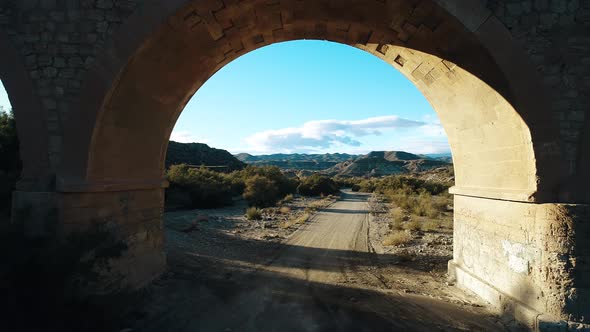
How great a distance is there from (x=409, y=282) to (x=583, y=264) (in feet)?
11.7

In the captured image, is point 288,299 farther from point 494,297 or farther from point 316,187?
point 316,187

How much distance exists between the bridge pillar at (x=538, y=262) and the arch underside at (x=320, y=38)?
407mm

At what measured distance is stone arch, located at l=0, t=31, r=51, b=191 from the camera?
18.0ft

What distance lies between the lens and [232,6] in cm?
561

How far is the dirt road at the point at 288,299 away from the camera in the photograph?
5371mm

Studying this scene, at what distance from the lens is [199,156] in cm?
5928

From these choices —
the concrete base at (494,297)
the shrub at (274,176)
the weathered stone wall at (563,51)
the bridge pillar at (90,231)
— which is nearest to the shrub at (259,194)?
the shrub at (274,176)

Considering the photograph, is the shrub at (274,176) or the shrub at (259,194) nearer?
the shrub at (259,194)

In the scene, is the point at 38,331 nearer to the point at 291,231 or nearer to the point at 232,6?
the point at 232,6

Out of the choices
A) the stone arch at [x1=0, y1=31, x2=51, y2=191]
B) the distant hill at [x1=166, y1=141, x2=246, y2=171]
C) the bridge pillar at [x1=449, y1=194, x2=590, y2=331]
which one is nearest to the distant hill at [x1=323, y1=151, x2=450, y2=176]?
the distant hill at [x1=166, y1=141, x2=246, y2=171]

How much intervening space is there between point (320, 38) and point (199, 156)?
5474 cm

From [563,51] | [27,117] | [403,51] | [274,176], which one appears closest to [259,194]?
[274,176]

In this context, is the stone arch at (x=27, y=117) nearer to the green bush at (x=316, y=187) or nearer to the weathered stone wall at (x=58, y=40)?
the weathered stone wall at (x=58, y=40)

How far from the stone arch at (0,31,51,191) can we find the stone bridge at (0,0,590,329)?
0.06 feet
